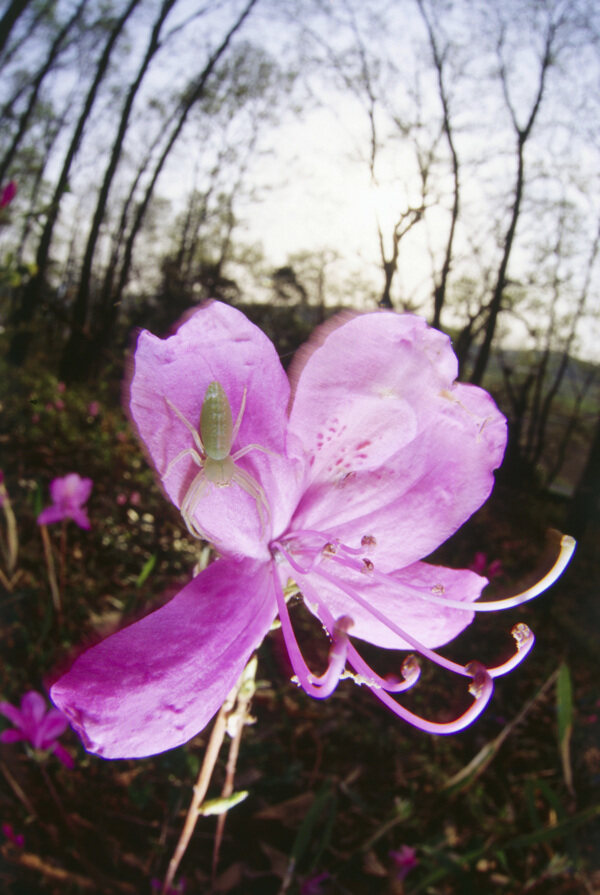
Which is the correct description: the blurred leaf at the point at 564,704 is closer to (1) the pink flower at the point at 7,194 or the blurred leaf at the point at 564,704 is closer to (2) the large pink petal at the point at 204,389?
(2) the large pink petal at the point at 204,389

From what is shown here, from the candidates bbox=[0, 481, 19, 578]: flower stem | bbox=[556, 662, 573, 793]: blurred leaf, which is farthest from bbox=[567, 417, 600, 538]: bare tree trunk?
bbox=[0, 481, 19, 578]: flower stem

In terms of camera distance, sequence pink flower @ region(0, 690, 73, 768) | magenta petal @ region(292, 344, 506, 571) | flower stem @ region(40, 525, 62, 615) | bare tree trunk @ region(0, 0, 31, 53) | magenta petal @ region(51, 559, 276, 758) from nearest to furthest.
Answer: magenta petal @ region(51, 559, 276, 758)
magenta petal @ region(292, 344, 506, 571)
pink flower @ region(0, 690, 73, 768)
flower stem @ region(40, 525, 62, 615)
bare tree trunk @ region(0, 0, 31, 53)

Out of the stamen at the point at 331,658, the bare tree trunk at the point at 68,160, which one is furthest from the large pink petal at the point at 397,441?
the bare tree trunk at the point at 68,160

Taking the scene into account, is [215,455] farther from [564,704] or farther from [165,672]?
[564,704]

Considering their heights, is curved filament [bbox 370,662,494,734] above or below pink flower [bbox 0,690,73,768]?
above

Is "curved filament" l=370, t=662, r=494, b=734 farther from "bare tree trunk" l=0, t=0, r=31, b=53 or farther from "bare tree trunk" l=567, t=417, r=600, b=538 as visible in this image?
"bare tree trunk" l=0, t=0, r=31, b=53

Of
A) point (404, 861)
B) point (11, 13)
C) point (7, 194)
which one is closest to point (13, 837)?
point (404, 861)

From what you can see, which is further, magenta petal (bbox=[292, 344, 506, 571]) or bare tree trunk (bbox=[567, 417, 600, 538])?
bare tree trunk (bbox=[567, 417, 600, 538])
